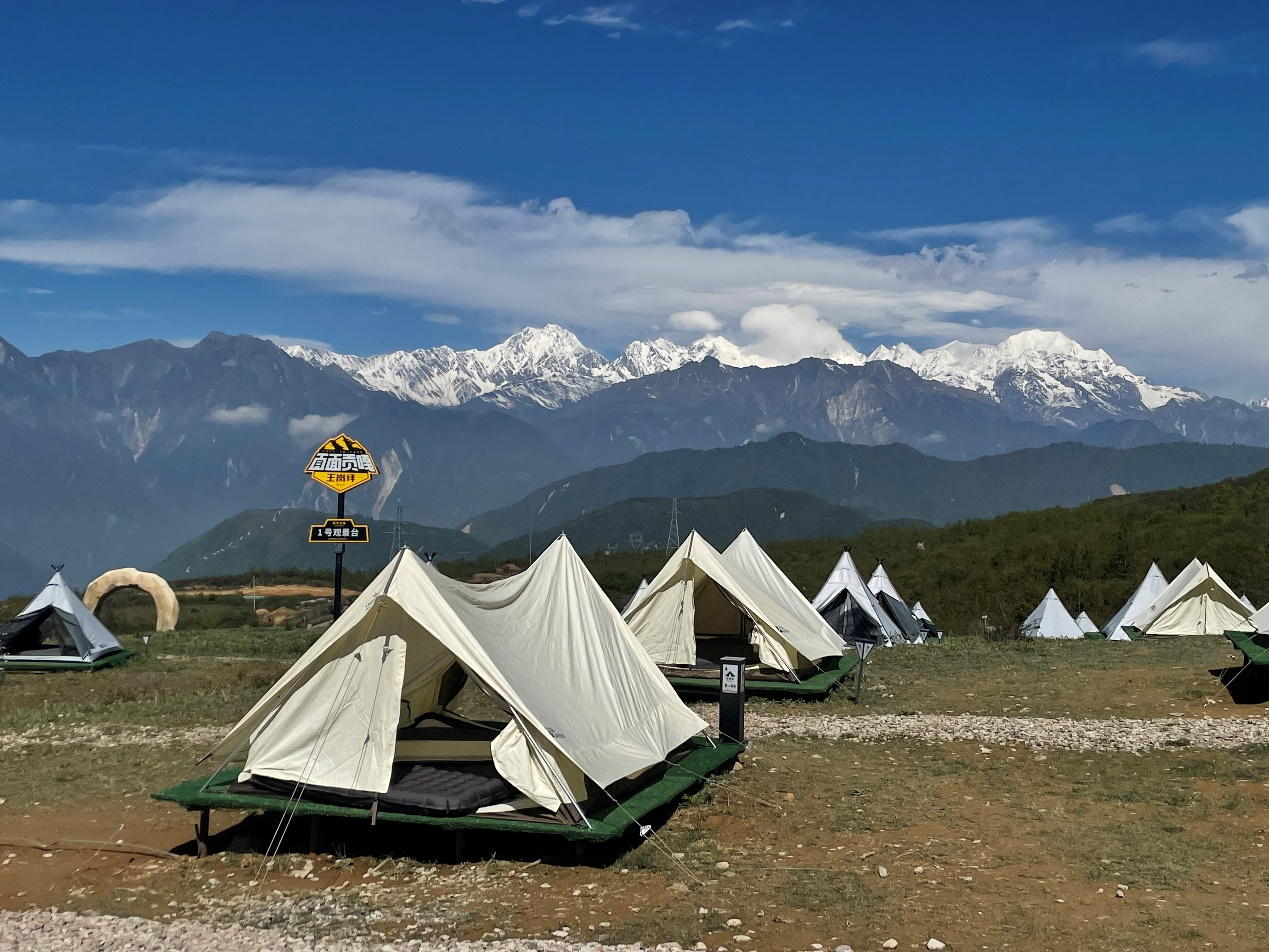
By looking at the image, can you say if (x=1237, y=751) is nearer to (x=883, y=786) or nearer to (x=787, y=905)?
(x=883, y=786)

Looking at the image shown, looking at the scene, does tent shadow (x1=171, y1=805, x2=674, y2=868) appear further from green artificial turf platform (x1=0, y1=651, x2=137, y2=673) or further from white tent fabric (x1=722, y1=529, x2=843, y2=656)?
green artificial turf platform (x1=0, y1=651, x2=137, y2=673)

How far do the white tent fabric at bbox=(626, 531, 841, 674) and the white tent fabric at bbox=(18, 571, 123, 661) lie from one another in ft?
38.9

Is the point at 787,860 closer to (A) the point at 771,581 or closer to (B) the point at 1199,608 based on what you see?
(A) the point at 771,581

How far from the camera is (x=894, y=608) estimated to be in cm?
3312

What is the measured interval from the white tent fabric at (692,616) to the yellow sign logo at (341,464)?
5.99 metres

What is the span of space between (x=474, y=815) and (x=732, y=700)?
4.53 meters

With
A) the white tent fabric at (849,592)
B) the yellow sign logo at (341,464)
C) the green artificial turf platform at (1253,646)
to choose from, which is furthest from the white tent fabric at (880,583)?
the yellow sign logo at (341,464)

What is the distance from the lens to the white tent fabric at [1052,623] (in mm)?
33750

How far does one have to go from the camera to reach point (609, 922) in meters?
8.08

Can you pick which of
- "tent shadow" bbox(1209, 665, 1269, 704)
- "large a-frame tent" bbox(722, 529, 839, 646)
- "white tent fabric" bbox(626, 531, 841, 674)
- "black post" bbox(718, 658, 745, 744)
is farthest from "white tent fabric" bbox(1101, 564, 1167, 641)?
"black post" bbox(718, 658, 745, 744)

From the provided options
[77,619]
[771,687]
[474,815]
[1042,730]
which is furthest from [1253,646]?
[77,619]

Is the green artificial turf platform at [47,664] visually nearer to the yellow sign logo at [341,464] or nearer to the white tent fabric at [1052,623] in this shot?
the yellow sign logo at [341,464]

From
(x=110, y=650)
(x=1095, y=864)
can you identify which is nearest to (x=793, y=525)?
(x=110, y=650)

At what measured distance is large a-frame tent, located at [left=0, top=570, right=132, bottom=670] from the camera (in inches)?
915
